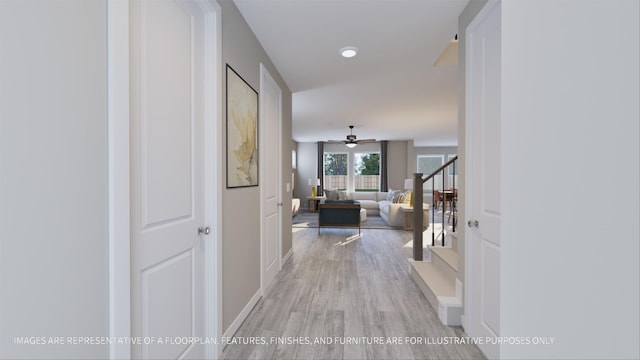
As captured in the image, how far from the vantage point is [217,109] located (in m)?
1.68

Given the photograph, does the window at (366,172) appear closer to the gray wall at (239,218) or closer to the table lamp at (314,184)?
the table lamp at (314,184)

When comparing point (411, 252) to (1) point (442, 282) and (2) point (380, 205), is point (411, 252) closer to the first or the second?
(1) point (442, 282)

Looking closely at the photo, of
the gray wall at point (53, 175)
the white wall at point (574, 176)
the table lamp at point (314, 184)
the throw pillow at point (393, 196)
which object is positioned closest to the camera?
the white wall at point (574, 176)

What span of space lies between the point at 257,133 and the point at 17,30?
1786 mm

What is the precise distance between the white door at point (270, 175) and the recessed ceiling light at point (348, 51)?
78 centimetres

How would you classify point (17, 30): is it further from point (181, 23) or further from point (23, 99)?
point (181, 23)

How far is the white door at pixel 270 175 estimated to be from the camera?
2596 millimetres

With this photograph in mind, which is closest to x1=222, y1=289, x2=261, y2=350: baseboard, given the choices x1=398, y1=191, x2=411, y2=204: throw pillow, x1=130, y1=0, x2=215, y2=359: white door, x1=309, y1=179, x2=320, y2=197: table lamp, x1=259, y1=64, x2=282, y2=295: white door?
x1=259, y1=64, x2=282, y2=295: white door

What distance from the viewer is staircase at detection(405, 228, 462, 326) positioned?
2064 mm

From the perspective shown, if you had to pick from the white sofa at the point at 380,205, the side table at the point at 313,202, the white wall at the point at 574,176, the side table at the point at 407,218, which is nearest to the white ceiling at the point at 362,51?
the white wall at the point at 574,176

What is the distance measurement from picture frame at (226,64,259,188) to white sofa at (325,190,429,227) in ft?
14.5

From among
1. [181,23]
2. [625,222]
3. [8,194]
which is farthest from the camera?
[181,23]

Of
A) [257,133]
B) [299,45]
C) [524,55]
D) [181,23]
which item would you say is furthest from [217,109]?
[524,55]

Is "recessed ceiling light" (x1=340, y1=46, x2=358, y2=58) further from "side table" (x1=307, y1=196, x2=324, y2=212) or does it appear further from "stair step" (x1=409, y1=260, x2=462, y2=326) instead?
"side table" (x1=307, y1=196, x2=324, y2=212)
